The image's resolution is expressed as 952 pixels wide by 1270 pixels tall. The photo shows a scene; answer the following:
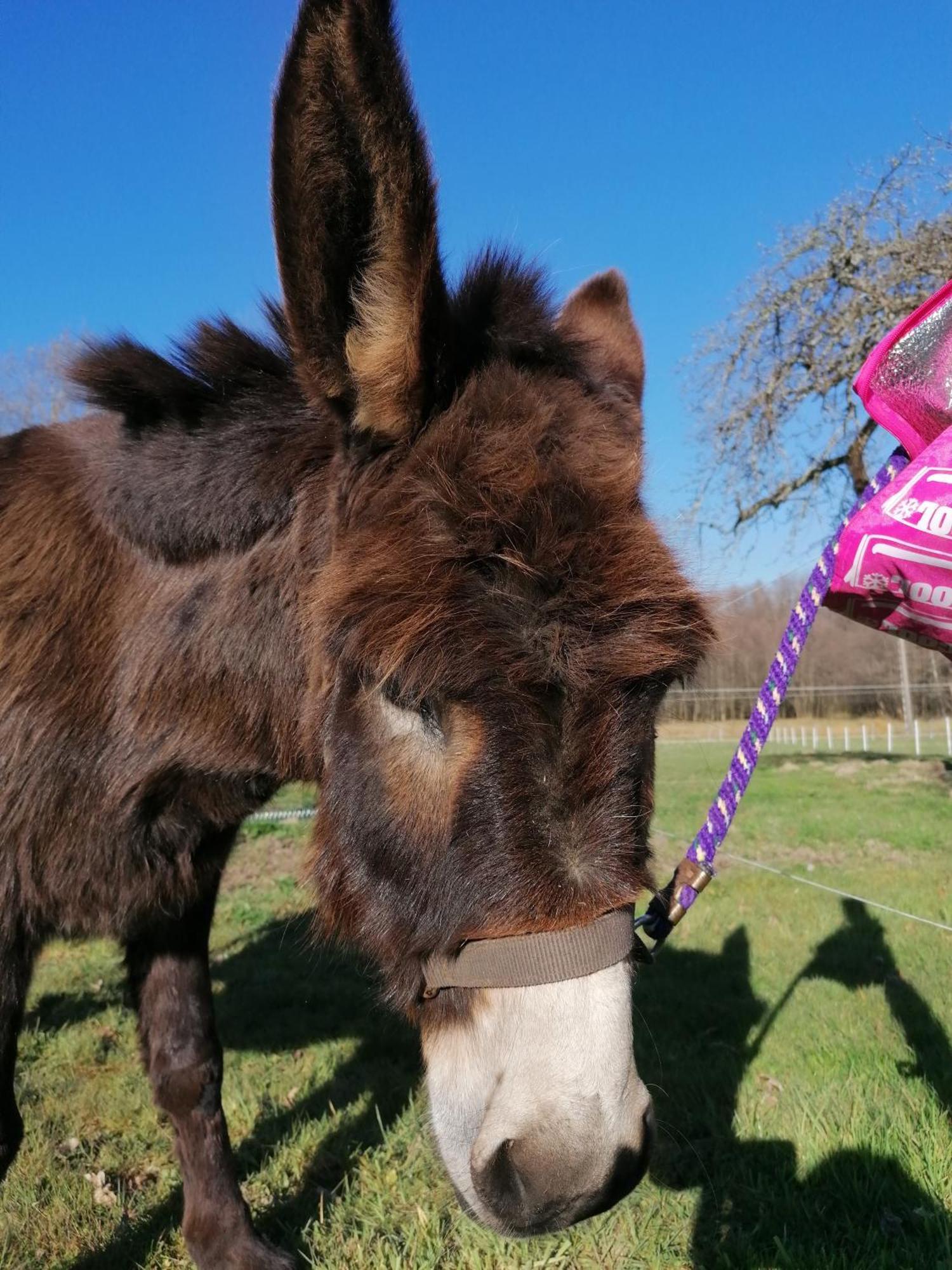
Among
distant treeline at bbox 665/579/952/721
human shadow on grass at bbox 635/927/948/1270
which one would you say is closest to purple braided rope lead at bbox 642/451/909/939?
human shadow on grass at bbox 635/927/948/1270

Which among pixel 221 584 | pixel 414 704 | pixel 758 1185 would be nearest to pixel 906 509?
pixel 414 704

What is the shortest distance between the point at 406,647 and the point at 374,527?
0.34 m

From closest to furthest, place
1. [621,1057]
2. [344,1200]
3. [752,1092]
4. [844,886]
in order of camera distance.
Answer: [621,1057] → [344,1200] → [752,1092] → [844,886]

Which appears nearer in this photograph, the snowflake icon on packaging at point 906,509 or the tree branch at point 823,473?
the snowflake icon on packaging at point 906,509

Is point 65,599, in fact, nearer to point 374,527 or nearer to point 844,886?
point 374,527

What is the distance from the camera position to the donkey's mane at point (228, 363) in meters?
2.26

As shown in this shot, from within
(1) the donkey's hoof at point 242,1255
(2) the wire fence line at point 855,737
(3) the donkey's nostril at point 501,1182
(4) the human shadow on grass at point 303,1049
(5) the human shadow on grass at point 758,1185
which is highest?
(3) the donkey's nostril at point 501,1182

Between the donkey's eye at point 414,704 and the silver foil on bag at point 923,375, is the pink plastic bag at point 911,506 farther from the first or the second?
the donkey's eye at point 414,704

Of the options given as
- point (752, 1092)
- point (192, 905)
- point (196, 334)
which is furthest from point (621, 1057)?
point (752, 1092)

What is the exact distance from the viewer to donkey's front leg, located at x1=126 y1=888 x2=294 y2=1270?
270cm

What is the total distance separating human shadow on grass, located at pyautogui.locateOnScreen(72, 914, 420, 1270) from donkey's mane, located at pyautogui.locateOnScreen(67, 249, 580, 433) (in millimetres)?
1585

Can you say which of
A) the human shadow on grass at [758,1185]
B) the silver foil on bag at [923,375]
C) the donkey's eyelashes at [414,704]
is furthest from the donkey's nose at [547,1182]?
the silver foil on bag at [923,375]

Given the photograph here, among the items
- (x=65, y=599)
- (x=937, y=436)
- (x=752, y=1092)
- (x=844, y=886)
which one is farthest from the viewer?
(x=844, y=886)

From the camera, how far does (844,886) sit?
7.54 m
